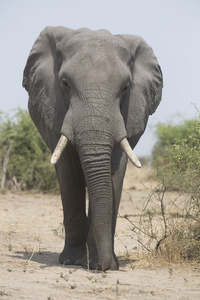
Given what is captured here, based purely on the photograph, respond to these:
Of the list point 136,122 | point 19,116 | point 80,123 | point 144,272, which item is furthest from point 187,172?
point 19,116

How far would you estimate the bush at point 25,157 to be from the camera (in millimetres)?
16000

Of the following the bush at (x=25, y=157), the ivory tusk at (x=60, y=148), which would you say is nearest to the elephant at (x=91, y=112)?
the ivory tusk at (x=60, y=148)

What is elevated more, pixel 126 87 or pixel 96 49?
pixel 96 49

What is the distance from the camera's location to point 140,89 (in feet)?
21.1

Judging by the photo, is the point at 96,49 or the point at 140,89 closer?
the point at 96,49

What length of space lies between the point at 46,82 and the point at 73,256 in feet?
6.39

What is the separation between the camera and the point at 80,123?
18.1 ft

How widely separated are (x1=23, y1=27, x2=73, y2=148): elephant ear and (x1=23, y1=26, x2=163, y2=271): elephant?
11mm

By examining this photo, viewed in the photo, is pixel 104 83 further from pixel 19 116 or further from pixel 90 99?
pixel 19 116

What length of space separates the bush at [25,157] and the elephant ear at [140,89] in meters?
9.17

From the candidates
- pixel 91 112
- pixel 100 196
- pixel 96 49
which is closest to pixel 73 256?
pixel 100 196

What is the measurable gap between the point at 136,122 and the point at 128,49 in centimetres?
78

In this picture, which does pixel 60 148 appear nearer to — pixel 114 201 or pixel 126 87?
pixel 114 201

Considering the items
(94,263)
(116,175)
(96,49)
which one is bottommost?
(94,263)
